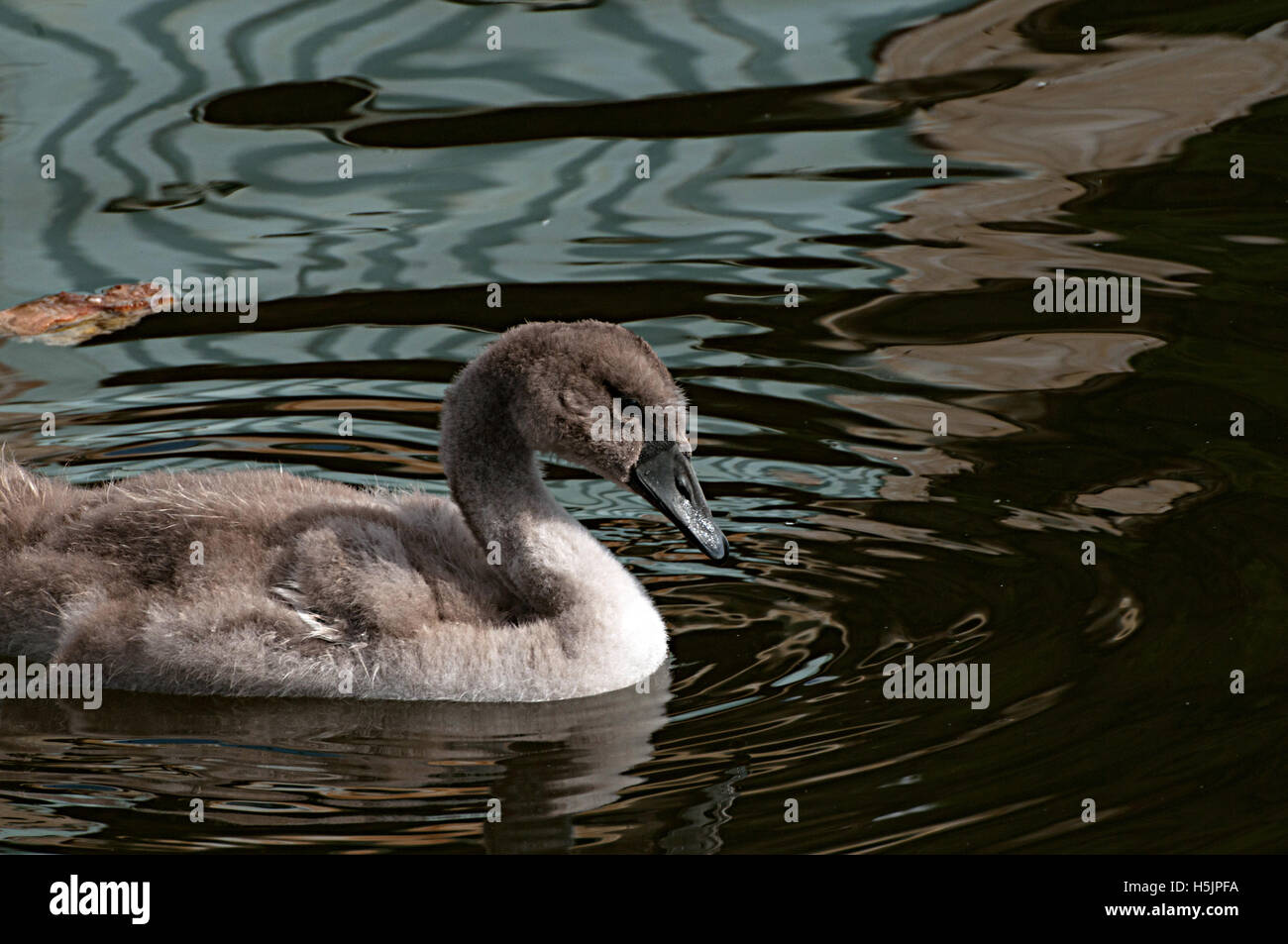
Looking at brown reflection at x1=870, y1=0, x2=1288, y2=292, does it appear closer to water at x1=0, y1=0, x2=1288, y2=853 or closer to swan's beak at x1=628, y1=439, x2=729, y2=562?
water at x1=0, y1=0, x2=1288, y2=853

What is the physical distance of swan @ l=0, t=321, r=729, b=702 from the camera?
7090 mm

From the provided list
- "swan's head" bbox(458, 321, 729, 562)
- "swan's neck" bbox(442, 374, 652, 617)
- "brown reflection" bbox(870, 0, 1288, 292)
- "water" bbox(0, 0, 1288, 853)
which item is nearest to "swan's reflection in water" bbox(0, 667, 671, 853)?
"water" bbox(0, 0, 1288, 853)

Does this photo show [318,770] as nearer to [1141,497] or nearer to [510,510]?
[510,510]

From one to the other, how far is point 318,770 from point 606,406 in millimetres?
1620

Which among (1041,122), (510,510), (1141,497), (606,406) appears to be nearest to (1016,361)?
(1141,497)

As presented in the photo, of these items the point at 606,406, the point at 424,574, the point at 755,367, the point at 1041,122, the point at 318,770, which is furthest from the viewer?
the point at 1041,122

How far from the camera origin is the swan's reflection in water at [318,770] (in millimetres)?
6055

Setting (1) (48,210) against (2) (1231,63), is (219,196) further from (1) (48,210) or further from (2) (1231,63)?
(2) (1231,63)

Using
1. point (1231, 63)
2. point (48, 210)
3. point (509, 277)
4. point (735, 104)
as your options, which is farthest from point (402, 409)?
point (1231, 63)

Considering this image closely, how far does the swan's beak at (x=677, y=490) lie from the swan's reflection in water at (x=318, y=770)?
1.73ft

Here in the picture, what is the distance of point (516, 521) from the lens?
7289 mm

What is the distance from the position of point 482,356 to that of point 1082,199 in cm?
594

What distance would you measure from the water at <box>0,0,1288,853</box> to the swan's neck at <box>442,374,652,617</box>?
413 millimetres

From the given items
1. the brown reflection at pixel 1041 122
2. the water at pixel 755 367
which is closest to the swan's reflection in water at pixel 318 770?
the water at pixel 755 367
